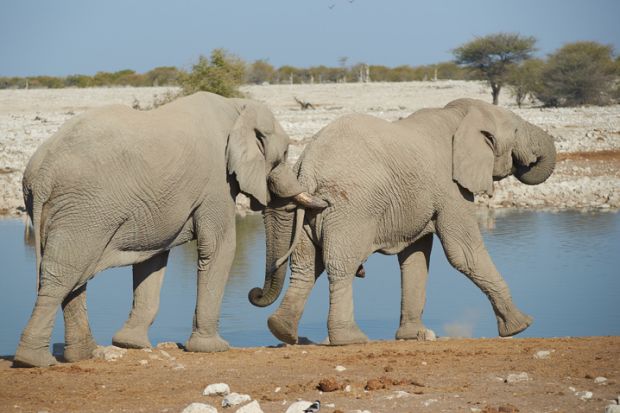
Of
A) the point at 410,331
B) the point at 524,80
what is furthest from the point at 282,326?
the point at 524,80

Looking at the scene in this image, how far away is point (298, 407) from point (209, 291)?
8.30ft

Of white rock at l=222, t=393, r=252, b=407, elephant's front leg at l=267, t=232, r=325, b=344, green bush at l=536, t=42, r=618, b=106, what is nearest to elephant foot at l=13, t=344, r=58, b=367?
white rock at l=222, t=393, r=252, b=407

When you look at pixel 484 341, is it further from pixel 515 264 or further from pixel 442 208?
pixel 515 264

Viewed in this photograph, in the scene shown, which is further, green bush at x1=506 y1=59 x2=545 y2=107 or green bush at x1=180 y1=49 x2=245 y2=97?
green bush at x1=506 y1=59 x2=545 y2=107

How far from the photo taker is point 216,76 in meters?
25.7

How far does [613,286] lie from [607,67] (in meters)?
27.6

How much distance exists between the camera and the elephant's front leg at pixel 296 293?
899 cm

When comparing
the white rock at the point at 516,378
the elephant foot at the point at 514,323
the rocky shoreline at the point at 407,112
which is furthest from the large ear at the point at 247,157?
the rocky shoreline at the point at 407,112

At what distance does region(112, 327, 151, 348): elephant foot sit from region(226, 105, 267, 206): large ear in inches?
50.5

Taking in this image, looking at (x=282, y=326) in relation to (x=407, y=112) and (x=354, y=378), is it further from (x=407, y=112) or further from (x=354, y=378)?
(x=407, y=112)

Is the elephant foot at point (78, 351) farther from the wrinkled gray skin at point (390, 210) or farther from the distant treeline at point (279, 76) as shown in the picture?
the distant treeline at point (279, 76)

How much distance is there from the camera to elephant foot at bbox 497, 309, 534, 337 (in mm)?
9312

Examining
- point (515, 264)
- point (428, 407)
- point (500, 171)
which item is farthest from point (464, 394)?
point (515, 264)

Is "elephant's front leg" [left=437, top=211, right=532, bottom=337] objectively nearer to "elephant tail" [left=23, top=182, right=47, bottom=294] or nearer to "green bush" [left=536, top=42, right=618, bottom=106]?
"elephant tail" [left=23, top=182, right=47, bottom=294]
